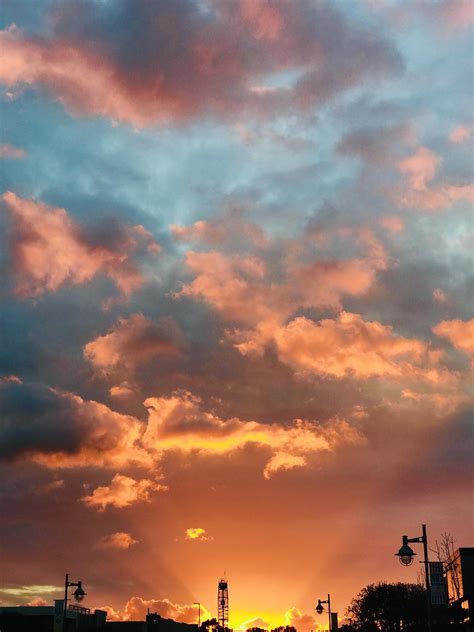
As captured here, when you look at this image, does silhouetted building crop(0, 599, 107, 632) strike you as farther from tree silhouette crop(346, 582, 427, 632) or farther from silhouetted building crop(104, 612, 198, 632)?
tree silhouette crop(346, 582, 427, 632)

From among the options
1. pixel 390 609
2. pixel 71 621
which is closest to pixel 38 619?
pixel 71 621

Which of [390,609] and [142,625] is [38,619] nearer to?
[142,625]

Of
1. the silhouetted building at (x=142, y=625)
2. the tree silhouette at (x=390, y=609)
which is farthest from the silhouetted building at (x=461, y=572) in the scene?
the silhouetted building at (x=142, y=625)

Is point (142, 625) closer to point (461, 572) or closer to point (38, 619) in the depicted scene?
point (38, 619)

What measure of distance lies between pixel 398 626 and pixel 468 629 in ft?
146

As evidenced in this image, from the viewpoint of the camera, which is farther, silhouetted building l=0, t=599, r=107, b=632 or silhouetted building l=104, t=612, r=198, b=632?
silhouetted building l=104, t=612, r=198, b=632

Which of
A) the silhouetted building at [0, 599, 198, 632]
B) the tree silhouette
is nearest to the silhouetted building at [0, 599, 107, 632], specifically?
the silhouetted building at [0, 599, 198, 632]

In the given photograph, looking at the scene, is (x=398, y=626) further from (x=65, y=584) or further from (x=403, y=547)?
(x=403, y=547)

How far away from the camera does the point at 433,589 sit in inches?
3041

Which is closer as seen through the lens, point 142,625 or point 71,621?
point 71,621

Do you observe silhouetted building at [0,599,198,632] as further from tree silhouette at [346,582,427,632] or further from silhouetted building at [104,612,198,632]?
tree silhouette at [346,582,427,632]

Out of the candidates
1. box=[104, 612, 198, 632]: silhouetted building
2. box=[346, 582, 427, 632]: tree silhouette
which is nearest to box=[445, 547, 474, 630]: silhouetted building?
box=[346, 582, 427, 632]: tree silhouette

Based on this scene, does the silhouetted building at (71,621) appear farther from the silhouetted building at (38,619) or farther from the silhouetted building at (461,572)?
the silhouetted building at (461,572)

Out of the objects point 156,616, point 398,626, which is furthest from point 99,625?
point 398,626
